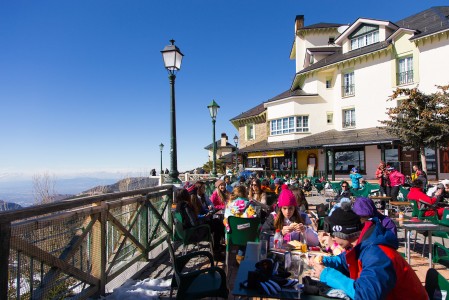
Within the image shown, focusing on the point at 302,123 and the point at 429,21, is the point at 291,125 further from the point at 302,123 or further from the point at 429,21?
the point at 429,21

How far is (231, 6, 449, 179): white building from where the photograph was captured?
19.5 m

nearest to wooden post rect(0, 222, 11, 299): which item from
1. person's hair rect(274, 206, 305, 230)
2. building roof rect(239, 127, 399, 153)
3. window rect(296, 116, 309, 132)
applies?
person's hair rect(274, 206, 305, 230)

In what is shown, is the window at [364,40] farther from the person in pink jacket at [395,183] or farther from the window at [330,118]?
the person in pink jacket at [395,183]

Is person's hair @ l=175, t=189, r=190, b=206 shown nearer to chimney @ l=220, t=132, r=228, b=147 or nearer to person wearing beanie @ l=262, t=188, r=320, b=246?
person wearing beanie @ l=262, t=188, r=320, b=246

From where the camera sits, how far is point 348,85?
24641 mm

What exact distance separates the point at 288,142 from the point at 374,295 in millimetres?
25635

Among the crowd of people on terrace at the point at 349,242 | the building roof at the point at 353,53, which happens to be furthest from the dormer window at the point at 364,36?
the crowd of people on terrace at the point at 349,242

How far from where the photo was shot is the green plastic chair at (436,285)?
1.79 meters

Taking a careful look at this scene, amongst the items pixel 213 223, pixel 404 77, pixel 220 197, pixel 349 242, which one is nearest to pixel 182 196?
pixel 213 223

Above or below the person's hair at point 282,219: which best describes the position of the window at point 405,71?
above

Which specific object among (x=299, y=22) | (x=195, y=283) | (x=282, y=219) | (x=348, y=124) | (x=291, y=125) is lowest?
(x=195, y=283)

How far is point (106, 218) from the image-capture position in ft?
12.8

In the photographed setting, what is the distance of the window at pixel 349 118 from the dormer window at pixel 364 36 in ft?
17.6

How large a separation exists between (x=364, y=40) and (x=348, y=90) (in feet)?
13.8
